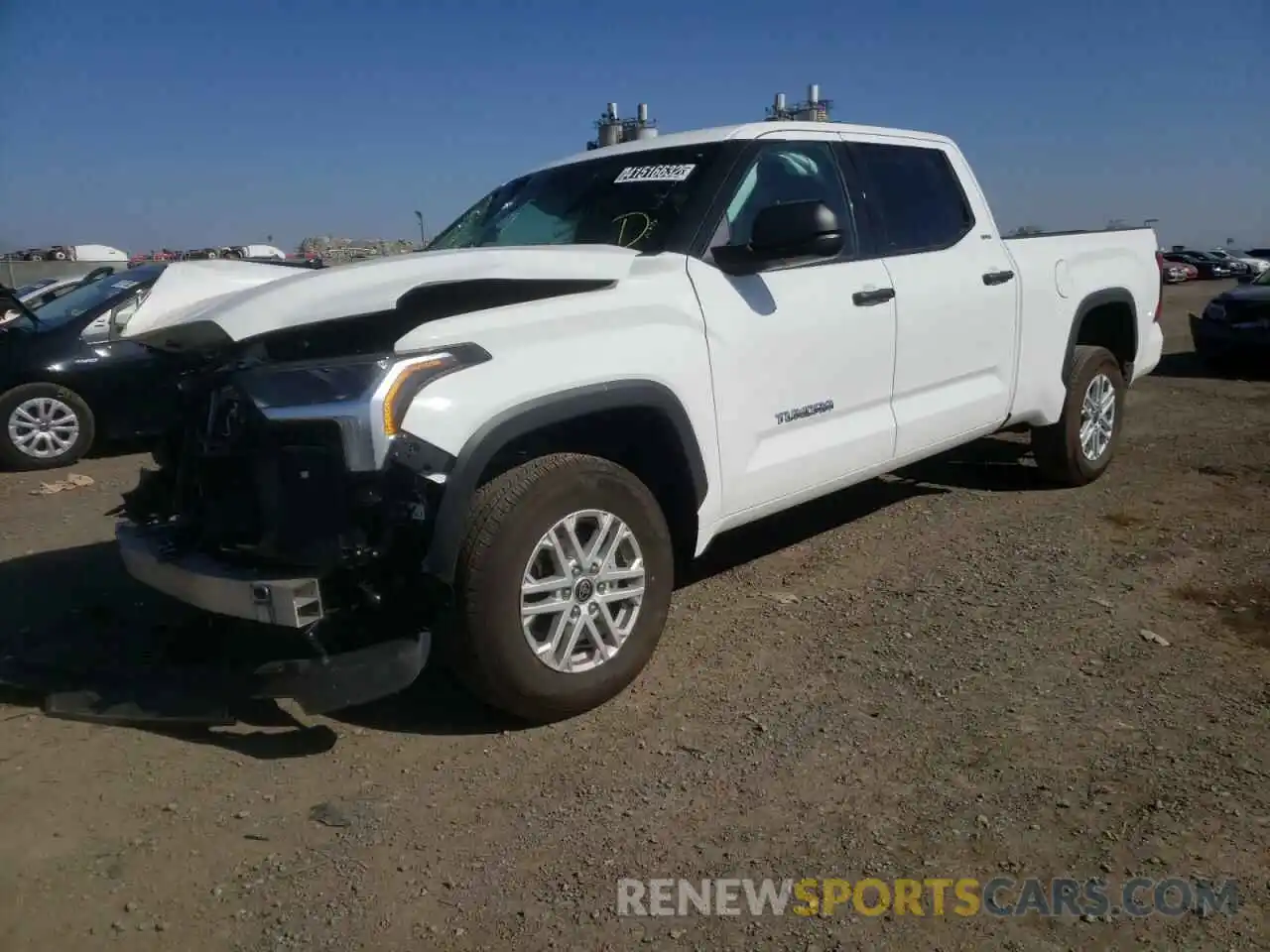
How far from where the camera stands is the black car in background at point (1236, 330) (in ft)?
36.3

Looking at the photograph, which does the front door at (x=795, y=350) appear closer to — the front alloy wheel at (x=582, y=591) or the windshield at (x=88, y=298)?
the front alloy wheel at (x=582, y=591)

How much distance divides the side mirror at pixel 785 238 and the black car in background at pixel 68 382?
18.9 feet

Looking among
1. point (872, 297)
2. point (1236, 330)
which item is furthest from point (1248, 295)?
point (872, 297)

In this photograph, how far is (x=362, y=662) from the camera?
2.92 metres

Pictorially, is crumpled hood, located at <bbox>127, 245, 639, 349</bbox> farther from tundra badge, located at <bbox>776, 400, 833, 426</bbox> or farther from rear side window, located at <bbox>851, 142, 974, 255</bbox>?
rear side window, located at <bbox>851, 142, 974, 255</bbox>

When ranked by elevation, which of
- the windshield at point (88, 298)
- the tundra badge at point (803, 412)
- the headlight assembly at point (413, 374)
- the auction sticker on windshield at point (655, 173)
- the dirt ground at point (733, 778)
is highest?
the auction sticker on windshield at point (655, 173)

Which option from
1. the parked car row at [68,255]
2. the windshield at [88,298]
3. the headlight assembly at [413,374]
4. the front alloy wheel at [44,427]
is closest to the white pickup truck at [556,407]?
the headlight assembly at [413,374]

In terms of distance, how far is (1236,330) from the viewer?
11250 millimetres

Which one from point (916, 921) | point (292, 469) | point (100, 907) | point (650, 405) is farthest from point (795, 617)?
point (100, 907)

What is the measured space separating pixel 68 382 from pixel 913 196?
6735 millimetres

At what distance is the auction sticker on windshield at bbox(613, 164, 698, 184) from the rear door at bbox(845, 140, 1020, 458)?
96 cm

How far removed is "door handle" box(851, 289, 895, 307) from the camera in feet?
13.8

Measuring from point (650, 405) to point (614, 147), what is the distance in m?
1.76

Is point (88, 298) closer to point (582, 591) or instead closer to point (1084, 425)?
point (582, 591)
